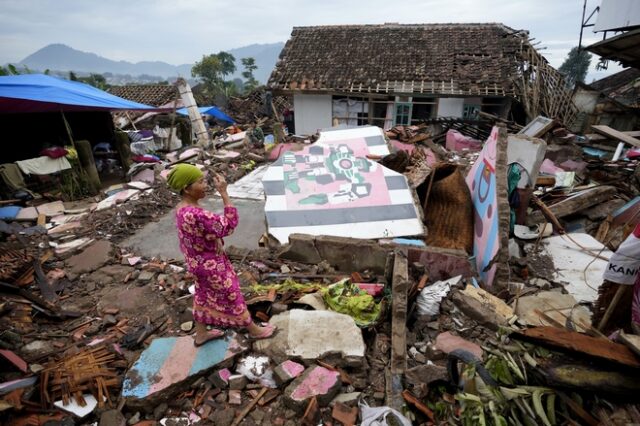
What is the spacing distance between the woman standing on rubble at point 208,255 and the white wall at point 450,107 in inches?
511

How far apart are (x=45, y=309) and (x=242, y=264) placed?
235 centimetres

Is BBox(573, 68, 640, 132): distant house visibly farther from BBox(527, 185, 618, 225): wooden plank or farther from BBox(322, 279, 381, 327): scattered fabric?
BBox(322, 279, 381, 327): scattered fabric

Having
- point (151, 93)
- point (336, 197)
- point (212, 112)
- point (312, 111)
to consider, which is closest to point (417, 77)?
point (312, 111)

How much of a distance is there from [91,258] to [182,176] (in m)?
4.05

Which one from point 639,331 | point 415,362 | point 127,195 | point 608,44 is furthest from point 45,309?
point 608,44

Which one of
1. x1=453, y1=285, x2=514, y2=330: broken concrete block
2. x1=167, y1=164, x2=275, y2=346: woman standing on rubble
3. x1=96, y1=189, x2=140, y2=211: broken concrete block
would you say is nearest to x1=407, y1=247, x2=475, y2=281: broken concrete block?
x1=453, y1=285, x2=514, y2=330: broken concrete block

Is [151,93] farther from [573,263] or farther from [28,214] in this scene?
[573,263]

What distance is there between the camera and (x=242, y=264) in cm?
446

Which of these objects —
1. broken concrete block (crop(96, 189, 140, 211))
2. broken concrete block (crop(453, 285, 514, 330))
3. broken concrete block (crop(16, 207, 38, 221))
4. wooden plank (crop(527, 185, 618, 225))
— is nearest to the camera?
broken concrete block (crop(453, 285, 514, 330))

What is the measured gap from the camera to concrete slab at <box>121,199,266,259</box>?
5.88 m

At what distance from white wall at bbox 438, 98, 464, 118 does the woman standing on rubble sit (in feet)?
42.6

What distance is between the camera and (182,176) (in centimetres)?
245

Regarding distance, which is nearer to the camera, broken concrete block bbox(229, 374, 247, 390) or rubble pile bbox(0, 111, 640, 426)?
rubble pile bbox(0, 111, 640, 426)

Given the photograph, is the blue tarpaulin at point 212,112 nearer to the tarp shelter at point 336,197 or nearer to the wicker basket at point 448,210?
the tarp shelter at point 336,197
